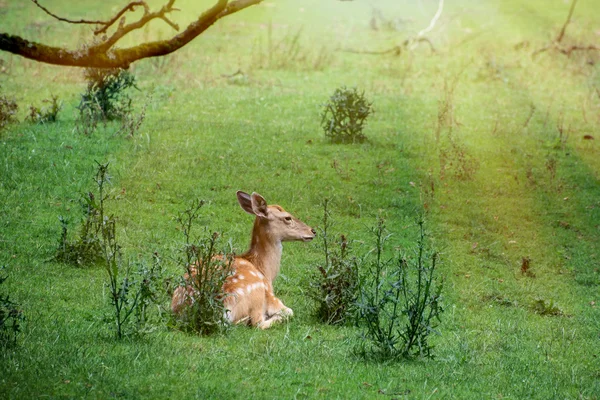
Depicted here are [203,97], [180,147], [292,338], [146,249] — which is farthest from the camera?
[203,97]

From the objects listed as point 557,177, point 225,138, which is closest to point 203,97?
point 225,138

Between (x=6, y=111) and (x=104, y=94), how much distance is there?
5.69 ft

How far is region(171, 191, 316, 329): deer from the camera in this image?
8.66 meters

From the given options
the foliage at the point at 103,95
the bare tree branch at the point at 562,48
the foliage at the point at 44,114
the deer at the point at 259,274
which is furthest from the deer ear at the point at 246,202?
the bare tree branch at the point at 562,48

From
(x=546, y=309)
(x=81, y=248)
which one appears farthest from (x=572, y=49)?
(x=81, y=248)

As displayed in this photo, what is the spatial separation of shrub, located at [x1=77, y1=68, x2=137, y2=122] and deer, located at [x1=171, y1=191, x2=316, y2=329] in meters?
7.04

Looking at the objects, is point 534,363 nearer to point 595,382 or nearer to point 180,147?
point 595,382

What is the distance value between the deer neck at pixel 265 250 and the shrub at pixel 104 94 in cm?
700

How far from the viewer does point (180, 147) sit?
15.7 metres

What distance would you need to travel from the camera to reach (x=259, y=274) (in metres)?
9.53

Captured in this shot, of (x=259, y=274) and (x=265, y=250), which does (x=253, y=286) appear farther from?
(x=265, y=250)

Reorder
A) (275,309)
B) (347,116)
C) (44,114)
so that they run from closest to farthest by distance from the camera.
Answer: (275,309) < (44,114) < (347,116)

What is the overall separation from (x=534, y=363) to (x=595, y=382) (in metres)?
0.63

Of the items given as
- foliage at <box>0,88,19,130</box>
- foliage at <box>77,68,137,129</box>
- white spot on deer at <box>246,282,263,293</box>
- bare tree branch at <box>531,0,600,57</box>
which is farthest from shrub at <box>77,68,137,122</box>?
bare tree branch at <box>531,0,600,57</box>
